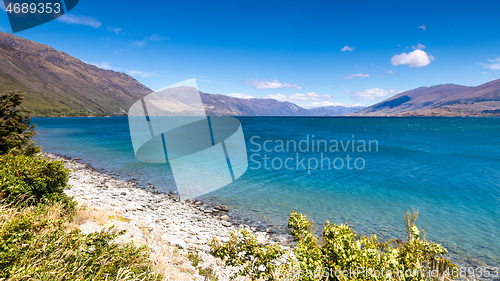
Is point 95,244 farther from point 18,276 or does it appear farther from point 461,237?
point 461,237

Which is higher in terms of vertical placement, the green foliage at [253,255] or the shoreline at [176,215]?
the green foliage at [253,255]

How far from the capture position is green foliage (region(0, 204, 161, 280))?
3.96m

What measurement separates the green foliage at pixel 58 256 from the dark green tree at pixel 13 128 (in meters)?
10.6

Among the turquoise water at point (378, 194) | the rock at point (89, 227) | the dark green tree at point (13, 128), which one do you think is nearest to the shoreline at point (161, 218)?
the rock at point (89, 227)

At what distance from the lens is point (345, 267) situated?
4180mm

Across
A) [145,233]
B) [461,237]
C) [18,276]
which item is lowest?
[461,237]

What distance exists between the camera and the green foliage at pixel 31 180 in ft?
25.0

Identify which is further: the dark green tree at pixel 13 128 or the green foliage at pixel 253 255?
the dark green tree at pixel 13 128

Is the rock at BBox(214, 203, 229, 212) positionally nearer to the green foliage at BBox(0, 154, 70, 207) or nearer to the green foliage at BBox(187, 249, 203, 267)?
the green foliage at BBox(187, 249, 203, 267)

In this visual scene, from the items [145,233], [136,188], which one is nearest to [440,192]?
[145,233]

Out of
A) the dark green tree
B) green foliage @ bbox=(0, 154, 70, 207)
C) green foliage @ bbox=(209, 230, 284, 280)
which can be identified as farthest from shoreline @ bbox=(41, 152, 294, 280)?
the dark green tree

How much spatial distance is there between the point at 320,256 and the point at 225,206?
46.3ft

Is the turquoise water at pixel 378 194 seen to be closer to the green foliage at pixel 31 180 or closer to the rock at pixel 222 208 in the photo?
the rock at pixel 222 208

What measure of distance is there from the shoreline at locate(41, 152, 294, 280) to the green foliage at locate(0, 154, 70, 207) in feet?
2.77
